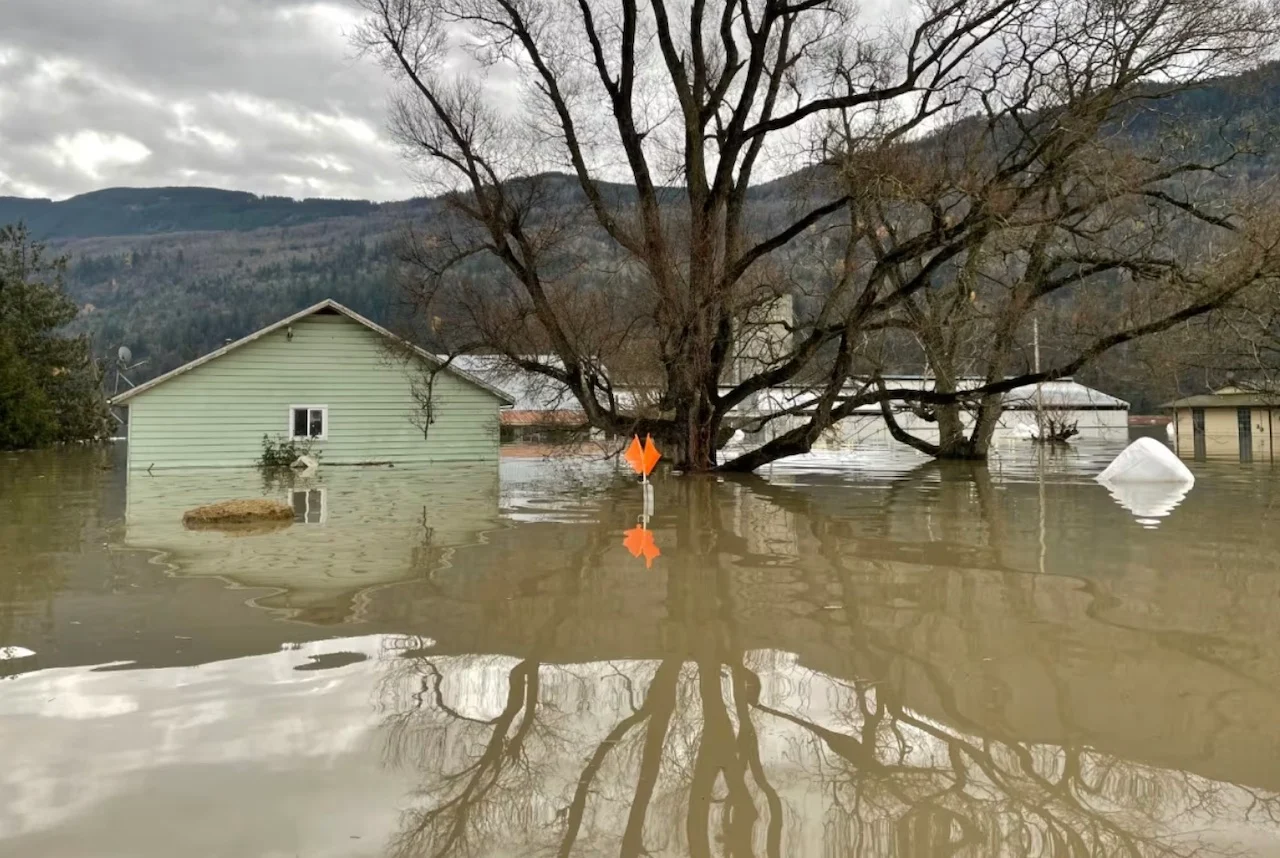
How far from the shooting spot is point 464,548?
10039 mm

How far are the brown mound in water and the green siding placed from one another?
1451 centimetres

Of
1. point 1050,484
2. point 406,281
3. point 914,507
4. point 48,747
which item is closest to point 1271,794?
point 48,747

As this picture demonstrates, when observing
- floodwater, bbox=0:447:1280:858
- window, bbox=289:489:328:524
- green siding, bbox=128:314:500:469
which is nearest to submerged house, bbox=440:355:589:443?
green siding, bbox=128:314:500:469

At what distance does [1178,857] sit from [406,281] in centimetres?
2201

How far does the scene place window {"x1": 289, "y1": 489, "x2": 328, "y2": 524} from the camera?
13.3m

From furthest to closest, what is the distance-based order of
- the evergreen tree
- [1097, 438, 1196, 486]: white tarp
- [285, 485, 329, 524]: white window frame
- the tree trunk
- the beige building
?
1. the evergreen tree
2. the beige building
3. the tree trunk
4. [1097, 438, 1196, 486]: white tarp
5. [285, 485, 329, 524]: white window frame

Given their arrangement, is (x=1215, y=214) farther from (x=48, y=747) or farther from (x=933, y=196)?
(x=48, y=747)

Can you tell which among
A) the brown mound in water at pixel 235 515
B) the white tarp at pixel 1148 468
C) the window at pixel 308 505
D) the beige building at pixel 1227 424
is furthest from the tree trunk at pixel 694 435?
the beige building at pixel 1227 424

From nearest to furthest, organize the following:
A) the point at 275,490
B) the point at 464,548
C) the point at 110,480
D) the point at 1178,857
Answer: the point at 1178,857 < the point at 464,548 < the point at 275,490 < the point at 110,480

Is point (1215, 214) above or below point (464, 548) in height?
above

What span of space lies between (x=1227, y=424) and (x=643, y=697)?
35.8 m

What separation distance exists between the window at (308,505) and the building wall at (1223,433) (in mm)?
28951

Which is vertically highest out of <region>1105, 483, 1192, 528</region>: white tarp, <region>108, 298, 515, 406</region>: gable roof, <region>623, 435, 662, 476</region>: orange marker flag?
<region>108, 298, 515, 406</region>: gable roof

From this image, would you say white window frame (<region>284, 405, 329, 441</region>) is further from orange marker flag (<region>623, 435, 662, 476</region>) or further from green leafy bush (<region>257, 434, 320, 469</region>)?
orange marker flag (<region>623, 435, 662, 476</region>)
